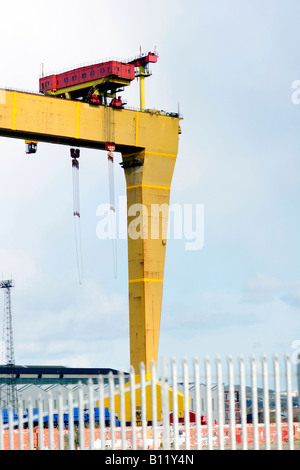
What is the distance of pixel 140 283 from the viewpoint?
43.8 metres

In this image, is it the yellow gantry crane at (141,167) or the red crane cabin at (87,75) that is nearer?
the yellow gantry crane at (141,167)

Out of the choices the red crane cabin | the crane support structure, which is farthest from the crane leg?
the red crane cabin

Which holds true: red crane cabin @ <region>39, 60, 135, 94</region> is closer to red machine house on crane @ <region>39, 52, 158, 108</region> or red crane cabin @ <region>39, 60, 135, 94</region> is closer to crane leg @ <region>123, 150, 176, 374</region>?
red machine house on crane @ <region>39, 52, 158, 108</region>

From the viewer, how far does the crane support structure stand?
42.2 meters

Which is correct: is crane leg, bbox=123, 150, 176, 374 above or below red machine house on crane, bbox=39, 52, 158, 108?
below

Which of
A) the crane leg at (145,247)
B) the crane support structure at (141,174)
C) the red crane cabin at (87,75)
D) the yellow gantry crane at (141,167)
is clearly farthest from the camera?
the crane leg at (145,247)

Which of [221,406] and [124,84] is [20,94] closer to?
[124,84]

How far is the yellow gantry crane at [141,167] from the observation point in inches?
1658

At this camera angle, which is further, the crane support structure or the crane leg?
the crane leg

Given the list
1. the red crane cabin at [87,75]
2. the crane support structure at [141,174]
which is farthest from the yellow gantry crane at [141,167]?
the red crane cabin at [87,75]

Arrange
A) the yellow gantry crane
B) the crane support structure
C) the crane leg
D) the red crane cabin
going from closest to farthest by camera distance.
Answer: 1. the yellow gantry crane
2. the crane support structure
3. the red crane cabin
4. the crane leg

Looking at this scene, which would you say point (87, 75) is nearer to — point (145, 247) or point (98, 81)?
point (98, 81)

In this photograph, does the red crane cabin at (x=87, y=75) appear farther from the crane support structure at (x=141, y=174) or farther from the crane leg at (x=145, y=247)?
the crane leg at (x=145, y=247)
